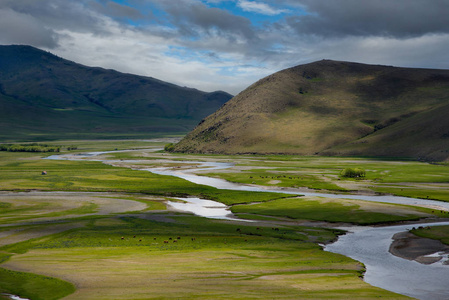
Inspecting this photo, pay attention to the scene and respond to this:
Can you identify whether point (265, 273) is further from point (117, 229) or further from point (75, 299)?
point (117, 229)

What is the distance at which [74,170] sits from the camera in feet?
474

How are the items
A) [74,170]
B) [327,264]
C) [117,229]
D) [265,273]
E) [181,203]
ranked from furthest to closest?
1. [74,170]
2. [181,203]
3. [117,229]
4. [327,264]
5. [265,273]

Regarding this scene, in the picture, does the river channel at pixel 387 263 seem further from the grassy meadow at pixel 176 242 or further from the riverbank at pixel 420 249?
the grassy meadow at pixel 176 242

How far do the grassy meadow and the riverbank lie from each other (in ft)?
25.0

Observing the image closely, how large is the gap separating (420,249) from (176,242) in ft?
88.1

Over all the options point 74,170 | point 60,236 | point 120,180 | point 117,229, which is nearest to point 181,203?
point 117,229

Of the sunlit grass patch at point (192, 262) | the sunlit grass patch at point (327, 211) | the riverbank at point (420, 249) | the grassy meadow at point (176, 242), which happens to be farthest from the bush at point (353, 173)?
the riverbank at point (420, 249)

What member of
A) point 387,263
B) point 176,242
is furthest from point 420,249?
point 176,242

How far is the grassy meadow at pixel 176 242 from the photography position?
30.9 metres

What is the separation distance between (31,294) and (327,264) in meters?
25.0

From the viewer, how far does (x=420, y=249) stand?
153 feet

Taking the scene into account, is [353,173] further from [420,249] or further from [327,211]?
[420,249]

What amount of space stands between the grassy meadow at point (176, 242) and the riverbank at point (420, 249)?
7610 mm

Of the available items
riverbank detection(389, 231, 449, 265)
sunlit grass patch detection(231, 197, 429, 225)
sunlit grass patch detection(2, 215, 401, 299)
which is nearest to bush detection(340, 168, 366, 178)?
sunlit grass patch detection(231, 197, 429, 225)
